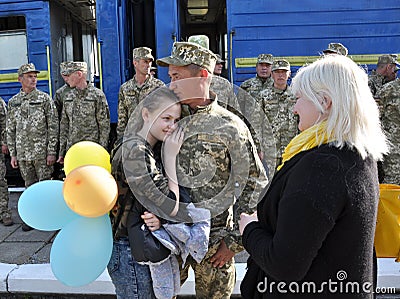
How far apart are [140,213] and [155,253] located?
0.57ft

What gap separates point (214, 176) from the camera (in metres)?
1.99

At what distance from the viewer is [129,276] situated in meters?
1.77

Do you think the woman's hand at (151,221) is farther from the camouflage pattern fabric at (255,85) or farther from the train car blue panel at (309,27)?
the train car blue panel at (309,27)

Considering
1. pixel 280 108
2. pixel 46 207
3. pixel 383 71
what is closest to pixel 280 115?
pixel 280 108

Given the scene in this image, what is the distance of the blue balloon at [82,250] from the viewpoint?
169 cm

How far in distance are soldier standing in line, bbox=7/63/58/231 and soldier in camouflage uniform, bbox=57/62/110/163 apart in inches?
9.8

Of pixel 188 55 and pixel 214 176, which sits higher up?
pixel 188 55

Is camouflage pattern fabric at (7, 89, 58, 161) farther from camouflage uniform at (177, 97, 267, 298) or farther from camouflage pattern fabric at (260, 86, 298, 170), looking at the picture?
camouflage uniform at (177, 97, 267, 298)

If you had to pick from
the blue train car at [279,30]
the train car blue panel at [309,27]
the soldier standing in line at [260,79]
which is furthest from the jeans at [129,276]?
the train car blue panel at [309,27]

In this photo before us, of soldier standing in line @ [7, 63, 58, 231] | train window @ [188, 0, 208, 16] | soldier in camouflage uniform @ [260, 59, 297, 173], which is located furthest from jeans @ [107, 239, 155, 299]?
train window @ [188, 0, 208, 16]

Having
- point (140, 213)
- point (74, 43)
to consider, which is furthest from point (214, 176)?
point (74, 43)

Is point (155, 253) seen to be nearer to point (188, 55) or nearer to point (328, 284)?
point (328, 284)

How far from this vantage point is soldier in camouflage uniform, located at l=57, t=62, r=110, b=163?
4879 millimetres

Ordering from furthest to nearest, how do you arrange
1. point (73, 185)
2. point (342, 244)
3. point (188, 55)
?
point (188, 55) → point (73, 185) → point (342, 244)
